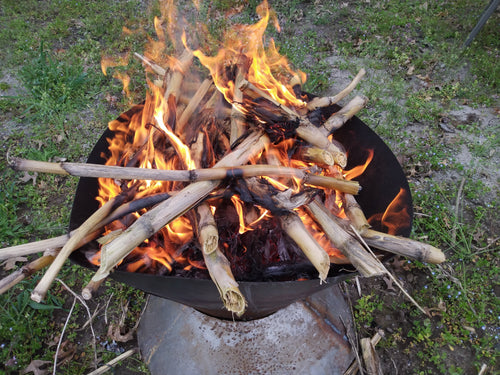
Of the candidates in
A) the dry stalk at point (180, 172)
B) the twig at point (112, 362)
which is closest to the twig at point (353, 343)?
the dry stalk at point (180, 172)

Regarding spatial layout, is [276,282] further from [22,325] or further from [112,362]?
[22,325]

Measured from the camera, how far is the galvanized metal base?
2.50m

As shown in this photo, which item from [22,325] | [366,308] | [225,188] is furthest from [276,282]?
[22,325]

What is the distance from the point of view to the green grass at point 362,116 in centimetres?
281

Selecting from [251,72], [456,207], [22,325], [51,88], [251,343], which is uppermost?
[251,72]

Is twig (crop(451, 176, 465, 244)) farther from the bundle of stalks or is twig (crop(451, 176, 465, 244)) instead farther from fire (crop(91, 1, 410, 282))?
the bundle of stalks

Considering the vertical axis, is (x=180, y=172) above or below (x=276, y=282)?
above

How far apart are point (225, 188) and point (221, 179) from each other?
68 millimetres

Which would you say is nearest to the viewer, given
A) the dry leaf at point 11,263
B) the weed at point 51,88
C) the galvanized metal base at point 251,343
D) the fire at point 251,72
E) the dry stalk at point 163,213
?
the dry stalk at point 163,213

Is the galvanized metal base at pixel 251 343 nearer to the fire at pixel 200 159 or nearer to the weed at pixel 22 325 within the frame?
the weed at pixel 22 325

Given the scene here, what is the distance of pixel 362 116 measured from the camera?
4289mm

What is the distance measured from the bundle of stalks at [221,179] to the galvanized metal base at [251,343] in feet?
3.42

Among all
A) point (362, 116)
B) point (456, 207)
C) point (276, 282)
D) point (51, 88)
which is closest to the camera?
point (276, 282)

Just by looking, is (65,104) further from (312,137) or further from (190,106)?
(312,137)
